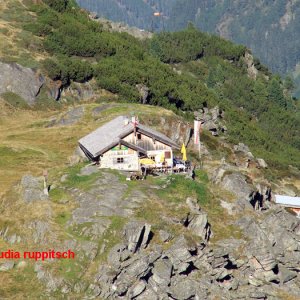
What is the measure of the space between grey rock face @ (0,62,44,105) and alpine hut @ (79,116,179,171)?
173 feet

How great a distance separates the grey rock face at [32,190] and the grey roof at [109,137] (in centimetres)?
656

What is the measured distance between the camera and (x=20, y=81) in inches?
5241

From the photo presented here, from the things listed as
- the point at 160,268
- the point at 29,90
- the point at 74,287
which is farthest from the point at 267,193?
the point at 29,90

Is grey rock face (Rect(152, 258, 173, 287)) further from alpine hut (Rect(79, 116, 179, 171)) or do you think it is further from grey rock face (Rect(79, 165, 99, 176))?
alpine hut (Rect(79, 116, 179, 171))

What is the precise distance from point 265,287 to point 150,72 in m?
90.5

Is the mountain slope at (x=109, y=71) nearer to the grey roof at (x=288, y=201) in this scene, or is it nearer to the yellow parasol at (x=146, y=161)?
the grey roof at (x=288, y=201)

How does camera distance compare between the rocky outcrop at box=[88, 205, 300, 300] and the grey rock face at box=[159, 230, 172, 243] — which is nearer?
the rocky outcrop at box=[88, 205, 300, 300]

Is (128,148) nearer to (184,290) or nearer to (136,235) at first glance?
(136,235)

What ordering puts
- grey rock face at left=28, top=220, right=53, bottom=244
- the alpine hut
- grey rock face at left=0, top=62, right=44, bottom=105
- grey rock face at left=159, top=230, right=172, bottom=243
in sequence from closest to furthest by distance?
grey rock face at left=28, top=220, right=53, bottom=244 → grey rock face at left=159, top=230, right=172, bottom=243 → the alpine hut → grey rock face at left=0, top=62, right=44, bottom=105

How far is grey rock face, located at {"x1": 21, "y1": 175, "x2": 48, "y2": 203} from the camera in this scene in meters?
70.5

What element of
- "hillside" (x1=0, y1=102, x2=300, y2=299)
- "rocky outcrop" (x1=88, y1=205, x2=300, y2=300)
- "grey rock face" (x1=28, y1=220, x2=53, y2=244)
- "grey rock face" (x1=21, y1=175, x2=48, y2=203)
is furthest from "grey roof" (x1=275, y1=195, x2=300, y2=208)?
"grey rock face" (x1=28, y1=220, x2=53, y2=244)

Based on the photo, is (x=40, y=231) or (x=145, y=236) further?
(x=40, y=231)

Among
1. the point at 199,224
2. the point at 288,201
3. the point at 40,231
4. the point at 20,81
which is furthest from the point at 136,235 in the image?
the point at 20,81

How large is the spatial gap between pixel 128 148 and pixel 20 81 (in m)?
60.4
